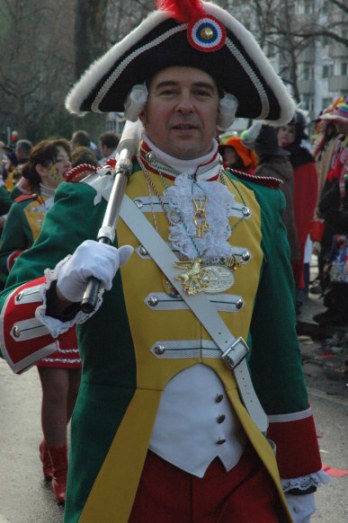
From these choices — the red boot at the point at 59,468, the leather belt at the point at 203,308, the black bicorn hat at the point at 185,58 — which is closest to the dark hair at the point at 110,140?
the red boot at the point at 59,468

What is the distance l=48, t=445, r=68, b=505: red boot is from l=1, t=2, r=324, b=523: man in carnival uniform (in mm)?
1960

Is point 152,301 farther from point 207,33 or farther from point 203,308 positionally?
point 207,33

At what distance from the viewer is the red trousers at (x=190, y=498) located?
97.3 inches

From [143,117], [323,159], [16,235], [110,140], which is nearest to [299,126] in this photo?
[323,159]

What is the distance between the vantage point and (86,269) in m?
2.06

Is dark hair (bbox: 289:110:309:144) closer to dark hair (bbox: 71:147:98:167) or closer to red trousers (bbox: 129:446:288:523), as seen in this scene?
dark hair (bbox: 71:147:98:167)

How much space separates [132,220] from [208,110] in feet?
1.40

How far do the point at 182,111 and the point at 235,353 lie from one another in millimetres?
723

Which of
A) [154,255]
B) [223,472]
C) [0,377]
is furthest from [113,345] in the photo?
[0,377]

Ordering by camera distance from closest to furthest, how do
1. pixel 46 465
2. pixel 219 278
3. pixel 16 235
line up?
pixel 219 278, pixel 46 465, pixel 16 235

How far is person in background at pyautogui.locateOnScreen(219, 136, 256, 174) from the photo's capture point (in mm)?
7578

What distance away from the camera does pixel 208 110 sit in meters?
2.72

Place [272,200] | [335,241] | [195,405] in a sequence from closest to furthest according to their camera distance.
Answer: [195,405] → [272,200] → [335,241]

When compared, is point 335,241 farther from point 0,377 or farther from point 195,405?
point 195,405
